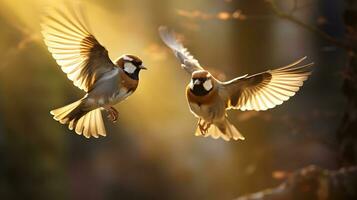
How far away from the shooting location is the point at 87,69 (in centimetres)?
157

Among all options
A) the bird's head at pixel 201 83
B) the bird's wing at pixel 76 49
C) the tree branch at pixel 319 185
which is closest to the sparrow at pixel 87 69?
the bird's wing at pixel 76 49

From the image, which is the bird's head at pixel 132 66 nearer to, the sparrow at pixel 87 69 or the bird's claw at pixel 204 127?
the sparrow at pixel 87 69

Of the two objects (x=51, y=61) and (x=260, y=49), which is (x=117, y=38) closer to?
(x=51, y=61)

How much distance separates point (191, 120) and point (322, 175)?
16.0 feet

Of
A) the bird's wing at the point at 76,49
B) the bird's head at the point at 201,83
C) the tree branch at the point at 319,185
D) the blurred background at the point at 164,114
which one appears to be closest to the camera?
the bird's wing at the point at 76,49

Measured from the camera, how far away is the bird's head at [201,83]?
1.47 m

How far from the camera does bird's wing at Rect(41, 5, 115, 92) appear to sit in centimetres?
136

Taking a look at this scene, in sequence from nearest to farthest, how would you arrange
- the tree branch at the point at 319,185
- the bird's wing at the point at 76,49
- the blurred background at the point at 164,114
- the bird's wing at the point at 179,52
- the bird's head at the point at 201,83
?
the bird's wing at the point at 76,49 < the bird's head at the point at 201,83 < the bird's wing at the point at 179,52 < the tree branch at the point at 319,185 < the blurred background at the point at 164,114

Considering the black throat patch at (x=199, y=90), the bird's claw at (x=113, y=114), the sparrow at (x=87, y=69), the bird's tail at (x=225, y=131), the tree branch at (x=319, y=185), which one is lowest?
the bird's claw at (x=113, y=114)

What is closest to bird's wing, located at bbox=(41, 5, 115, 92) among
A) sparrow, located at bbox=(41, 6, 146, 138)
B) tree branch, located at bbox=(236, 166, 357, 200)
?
sparrow, located at bbox=(41, 6, 146, 138)

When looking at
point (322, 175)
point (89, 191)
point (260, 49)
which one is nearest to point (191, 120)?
point (89, 191)

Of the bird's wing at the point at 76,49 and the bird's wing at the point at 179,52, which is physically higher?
the bird's wing at the point at 179,52

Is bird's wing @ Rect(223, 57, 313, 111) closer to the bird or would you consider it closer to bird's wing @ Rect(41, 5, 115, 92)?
the bird

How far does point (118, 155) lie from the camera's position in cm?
827
